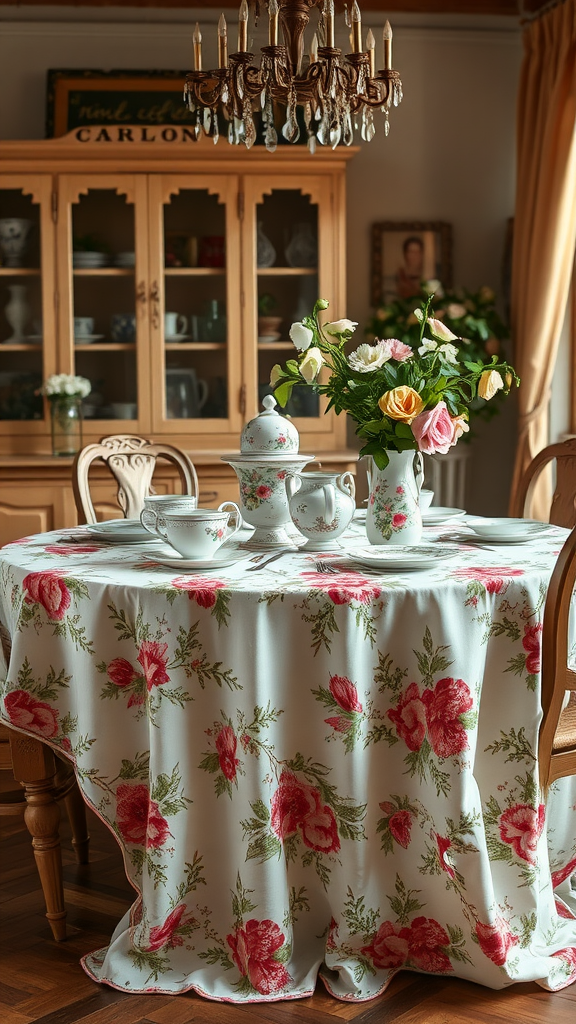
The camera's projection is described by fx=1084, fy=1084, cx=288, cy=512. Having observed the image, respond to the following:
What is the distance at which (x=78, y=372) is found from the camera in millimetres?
4078

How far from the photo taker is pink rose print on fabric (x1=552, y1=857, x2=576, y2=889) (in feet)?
6.80

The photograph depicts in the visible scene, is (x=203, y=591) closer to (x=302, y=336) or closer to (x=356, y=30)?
(x=302, y=336)

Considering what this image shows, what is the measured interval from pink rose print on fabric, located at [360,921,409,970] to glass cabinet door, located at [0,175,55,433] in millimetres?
2635

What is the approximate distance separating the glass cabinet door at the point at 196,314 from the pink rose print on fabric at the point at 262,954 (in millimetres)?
2437

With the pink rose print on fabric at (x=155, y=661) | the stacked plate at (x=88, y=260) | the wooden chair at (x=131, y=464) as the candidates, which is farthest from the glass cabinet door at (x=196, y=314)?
the pink rose print on fabric at (x=155, y=661)

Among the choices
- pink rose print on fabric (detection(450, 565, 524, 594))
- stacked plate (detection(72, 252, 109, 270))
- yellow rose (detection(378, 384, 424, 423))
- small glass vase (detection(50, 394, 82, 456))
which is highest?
stacked plate (detection(72, 252, 109, 270))

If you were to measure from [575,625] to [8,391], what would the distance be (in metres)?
2.70

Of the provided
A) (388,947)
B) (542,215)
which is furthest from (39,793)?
(542,215)

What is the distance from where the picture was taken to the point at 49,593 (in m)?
1.93

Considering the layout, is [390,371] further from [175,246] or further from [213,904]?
[175,246]

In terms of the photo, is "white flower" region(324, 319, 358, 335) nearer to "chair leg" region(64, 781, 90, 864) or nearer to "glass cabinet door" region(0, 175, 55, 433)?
"chair leg" region(64, 781, 90, 864)

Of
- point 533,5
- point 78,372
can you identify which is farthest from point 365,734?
point 533,5

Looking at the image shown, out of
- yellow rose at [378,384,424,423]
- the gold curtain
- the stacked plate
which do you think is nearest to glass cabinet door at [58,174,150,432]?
the stacked plate

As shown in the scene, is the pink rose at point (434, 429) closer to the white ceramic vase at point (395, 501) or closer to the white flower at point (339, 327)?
the white ceramic vase at point (395, 501)
